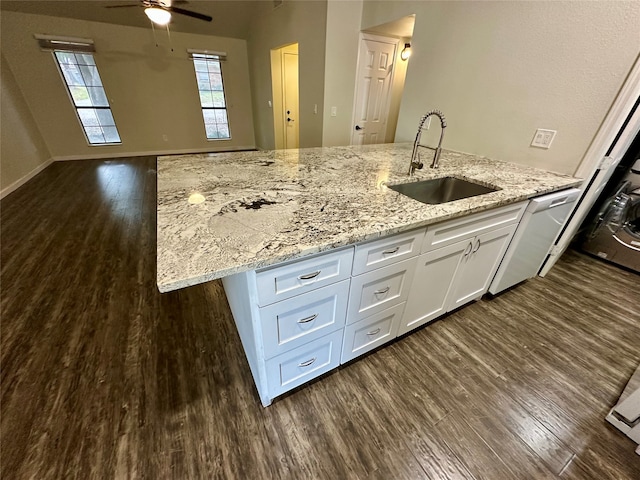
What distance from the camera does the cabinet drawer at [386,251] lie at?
1.05 metres

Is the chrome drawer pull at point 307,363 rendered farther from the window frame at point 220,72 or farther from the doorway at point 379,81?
the window frame at point 220,72

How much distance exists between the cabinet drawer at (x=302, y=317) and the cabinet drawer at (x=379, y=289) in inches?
2.1

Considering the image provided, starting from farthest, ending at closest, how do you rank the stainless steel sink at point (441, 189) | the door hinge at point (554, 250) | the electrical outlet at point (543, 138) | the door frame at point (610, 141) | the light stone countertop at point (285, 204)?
1. the door hinge at point (554, 250)
2. the electrical outlet at point (543, 138)
3. the stainless steel sink at point (441, 189)
4. the door frame at point (610, 141)
5. the light stone countertop at point (285, 204)

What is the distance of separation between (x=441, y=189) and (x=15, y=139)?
6168 mm

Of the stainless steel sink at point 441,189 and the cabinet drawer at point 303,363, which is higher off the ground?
the stainless steel sink at point 441,189

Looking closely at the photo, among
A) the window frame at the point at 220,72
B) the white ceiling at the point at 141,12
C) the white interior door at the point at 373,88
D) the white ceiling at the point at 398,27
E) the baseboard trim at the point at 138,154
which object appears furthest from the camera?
the window frame at the point at 220,72

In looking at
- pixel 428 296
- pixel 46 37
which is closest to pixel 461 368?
pixel 428 296

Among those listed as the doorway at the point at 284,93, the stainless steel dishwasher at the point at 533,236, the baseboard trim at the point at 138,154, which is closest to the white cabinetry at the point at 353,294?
the stainless steel dishwasher at the point at 533,236

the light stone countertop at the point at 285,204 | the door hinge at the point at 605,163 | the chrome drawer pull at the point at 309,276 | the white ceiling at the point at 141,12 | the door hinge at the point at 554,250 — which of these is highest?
the white ceiling at the point at 141,12

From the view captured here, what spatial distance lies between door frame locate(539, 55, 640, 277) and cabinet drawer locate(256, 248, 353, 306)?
1922 millimetres

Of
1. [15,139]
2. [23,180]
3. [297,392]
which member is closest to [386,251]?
[297,392]

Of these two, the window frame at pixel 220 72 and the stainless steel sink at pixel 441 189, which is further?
the window frame at pixel 220 72

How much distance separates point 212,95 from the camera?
5941 millimetres

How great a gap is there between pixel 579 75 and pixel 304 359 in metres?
2.41
